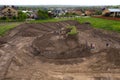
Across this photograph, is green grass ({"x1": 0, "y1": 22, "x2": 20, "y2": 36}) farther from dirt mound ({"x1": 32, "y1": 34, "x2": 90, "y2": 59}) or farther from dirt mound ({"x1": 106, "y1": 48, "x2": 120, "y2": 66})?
dirt mound ({"x1": 106, "y1": 48, "x2": 120, "y2": 66})

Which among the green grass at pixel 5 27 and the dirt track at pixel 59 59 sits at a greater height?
the green grass at pixel 5 27

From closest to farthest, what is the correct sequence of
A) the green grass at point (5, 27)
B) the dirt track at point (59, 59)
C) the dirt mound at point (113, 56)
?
the dirt track at point (59, 59)
the dirt mound at point (113, 56)
the green grass at point (5, 27)

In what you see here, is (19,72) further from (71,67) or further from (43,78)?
(71,67)

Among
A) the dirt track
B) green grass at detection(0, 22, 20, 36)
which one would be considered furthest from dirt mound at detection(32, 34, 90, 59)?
green grass at detection(0, 22, 20, 36)

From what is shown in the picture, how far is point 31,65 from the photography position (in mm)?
23516

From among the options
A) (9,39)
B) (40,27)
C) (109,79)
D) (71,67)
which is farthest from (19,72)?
(40,27)

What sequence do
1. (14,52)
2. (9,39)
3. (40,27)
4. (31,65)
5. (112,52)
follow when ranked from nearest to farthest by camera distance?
1. (31,65)
2. (112,52)
3. (14,52)
4. (9,39)
5. (40,27)

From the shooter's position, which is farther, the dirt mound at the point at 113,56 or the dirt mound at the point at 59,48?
the dirt mound at the point at 59,48

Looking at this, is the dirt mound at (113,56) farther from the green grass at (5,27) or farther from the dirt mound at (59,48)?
the green grass at (5,27)

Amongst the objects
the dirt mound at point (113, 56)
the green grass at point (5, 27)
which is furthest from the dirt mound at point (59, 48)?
the green grass at point (5, 27)

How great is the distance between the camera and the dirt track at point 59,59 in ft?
68.4

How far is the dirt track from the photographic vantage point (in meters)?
20.9

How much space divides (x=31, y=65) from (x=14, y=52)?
542 centimetres

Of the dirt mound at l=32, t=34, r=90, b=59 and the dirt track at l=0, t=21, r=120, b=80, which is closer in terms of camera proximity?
the dirt track at l=0, t=21, r=120, b=80
